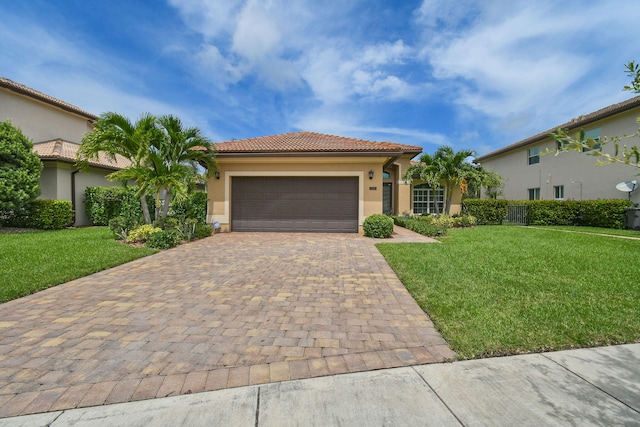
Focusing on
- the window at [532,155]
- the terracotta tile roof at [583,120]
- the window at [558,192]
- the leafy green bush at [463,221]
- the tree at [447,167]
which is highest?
the terracotta tile roof at [583,120]

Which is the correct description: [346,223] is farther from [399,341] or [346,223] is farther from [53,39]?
[53,39]

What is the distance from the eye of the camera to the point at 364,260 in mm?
7355

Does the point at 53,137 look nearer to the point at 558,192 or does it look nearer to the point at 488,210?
the point at 488,210

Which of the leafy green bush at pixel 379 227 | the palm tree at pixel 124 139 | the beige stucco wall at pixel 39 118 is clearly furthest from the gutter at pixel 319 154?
the beige stucco wall at pixel 39 118

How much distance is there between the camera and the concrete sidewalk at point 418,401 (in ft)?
6.68

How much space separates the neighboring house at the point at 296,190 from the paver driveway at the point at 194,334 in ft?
22.8

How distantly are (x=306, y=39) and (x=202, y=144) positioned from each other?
610 centimetres

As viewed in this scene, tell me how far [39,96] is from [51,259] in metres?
15.6

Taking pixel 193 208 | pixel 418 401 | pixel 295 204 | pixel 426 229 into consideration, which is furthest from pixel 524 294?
pixel 193 208

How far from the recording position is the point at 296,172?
12789 millimetres

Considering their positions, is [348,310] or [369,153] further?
[369,153]

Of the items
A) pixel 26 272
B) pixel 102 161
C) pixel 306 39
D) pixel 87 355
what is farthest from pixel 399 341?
pixel 102 161

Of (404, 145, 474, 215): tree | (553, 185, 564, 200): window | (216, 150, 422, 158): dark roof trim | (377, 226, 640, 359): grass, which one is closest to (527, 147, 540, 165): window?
(553, 185, 564, 200): window

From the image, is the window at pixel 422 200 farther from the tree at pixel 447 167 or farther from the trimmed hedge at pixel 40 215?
the trimmed hedge at pixel 40 215
